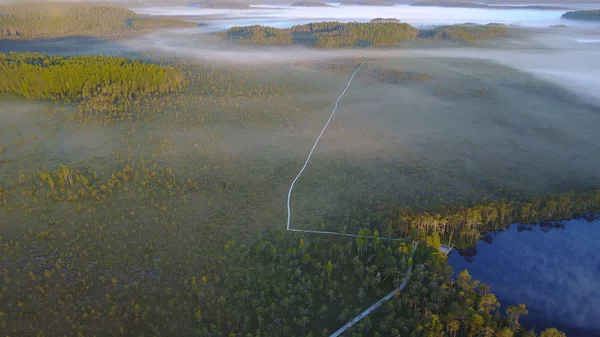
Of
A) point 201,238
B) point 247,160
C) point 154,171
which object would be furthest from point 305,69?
point 201,238

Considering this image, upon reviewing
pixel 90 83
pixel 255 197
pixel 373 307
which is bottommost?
pixel 373 307

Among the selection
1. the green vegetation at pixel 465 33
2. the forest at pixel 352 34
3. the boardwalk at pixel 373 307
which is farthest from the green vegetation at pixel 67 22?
the boardwalk at pixel 373 307

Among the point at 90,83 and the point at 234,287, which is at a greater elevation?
the point at 90,83

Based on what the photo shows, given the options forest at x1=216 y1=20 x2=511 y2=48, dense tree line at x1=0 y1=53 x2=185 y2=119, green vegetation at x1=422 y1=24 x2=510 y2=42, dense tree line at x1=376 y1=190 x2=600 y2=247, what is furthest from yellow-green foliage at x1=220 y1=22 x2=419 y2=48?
dense tree line at x1=376 y1=190 x2=600 y2=247

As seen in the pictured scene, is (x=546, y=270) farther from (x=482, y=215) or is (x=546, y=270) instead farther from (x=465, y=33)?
(x=465, y=33)

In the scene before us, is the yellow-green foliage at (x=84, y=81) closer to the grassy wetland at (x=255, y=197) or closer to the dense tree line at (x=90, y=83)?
the dense tree line at (x=90, y=83)

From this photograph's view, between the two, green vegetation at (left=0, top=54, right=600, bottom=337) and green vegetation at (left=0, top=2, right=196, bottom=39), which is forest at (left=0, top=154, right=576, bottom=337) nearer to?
green vegetation at (left=0, top=54, right=600, bottom=337)

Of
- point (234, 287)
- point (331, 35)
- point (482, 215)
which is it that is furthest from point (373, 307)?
point (331, 35)
